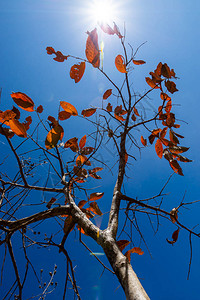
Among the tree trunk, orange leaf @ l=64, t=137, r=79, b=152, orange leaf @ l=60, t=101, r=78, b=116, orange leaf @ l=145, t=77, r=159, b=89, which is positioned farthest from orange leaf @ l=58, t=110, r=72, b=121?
the tree trunk

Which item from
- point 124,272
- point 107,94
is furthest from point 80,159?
point 124,272

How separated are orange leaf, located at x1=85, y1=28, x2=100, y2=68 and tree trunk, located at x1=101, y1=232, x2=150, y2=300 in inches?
32.1

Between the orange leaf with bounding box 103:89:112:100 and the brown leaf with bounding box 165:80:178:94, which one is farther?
the orange leaf with bounding box 103:89:112:100

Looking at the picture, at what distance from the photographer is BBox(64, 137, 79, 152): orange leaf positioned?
1268 millimetres

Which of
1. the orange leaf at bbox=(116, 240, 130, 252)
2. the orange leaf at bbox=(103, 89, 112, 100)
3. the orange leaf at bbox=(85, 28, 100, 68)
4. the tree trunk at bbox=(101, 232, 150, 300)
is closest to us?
the tree trunk at bbox=(101, 232, 150, 300)

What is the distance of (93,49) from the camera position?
3.06ft

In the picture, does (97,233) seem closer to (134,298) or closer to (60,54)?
(134,298)

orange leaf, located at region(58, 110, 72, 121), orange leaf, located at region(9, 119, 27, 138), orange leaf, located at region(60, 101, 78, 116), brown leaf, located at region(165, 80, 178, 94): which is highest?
orange leaf, located at region(58, 110, 72, 121)

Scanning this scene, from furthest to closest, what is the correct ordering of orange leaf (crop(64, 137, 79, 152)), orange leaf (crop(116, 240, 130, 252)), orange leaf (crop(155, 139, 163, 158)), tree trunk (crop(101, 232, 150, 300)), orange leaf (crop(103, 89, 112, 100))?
orange leaf (crop(103, 89, 112, 100))
orange leaf (crop(64, 137, 79, 152))
orange leaf (crop(155, 139, 163, 158))
orange leaf (crop(116, 240, 130, 252))
tree trunk (crop(101, 232, 150, 300))

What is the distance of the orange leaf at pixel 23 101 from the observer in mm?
971

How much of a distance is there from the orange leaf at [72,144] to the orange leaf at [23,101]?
343mm

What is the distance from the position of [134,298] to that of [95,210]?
0.70 metres

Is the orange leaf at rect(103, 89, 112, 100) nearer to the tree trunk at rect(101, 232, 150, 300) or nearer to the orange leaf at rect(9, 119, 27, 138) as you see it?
the orange leaf at rect(9, 119, 27, 138)

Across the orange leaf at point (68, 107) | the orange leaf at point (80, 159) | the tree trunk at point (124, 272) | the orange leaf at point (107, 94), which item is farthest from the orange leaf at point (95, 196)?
the orange leaf at point (107, 94)
